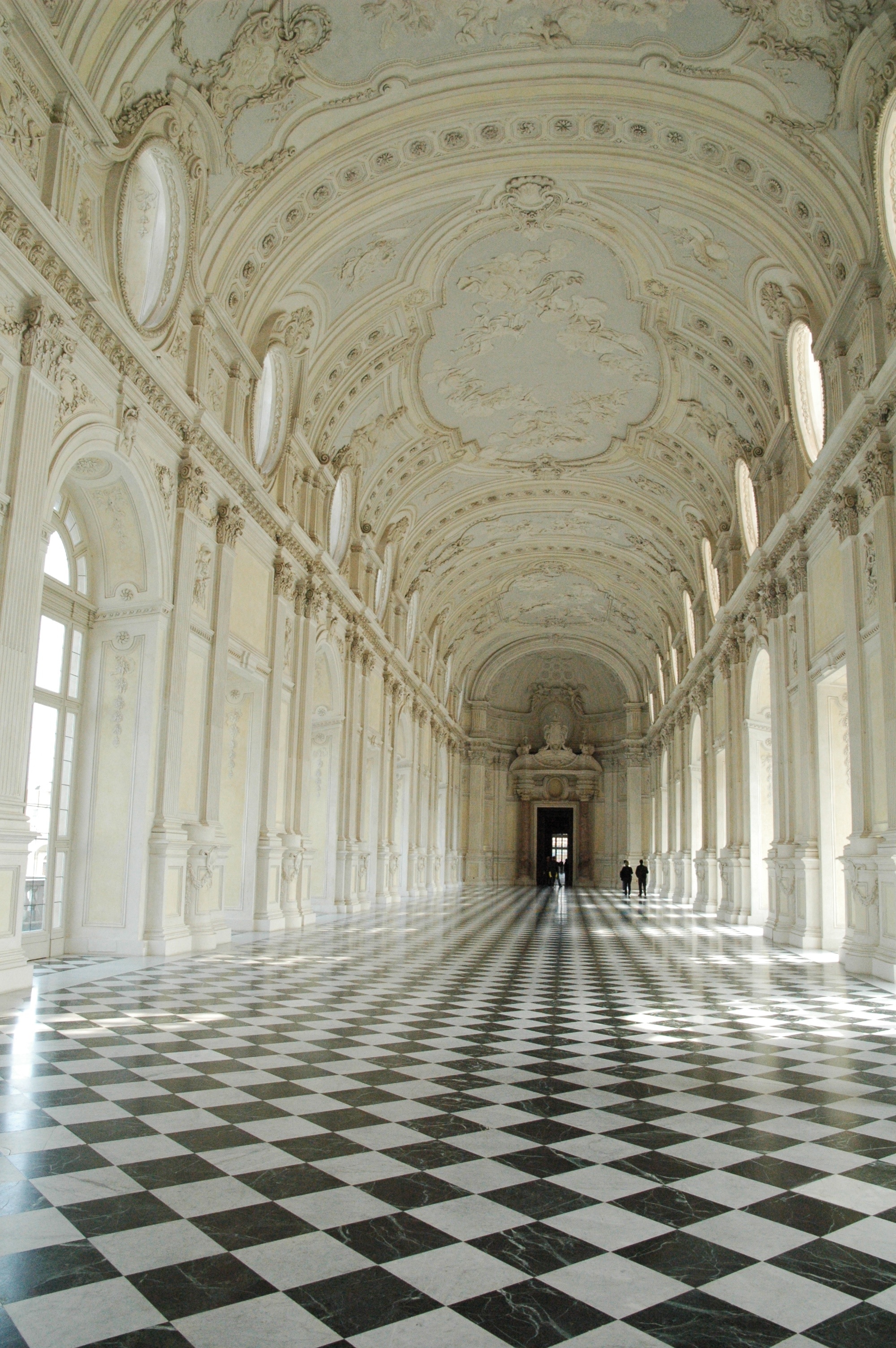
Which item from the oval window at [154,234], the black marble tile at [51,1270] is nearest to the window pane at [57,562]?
the oval window at [154,234]

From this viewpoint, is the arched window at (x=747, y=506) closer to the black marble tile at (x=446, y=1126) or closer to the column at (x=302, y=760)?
the column at (x=302, y=760)

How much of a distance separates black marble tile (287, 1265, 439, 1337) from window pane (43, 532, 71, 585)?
32.0 ft

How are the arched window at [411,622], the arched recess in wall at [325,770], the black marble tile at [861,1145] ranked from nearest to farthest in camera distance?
the black marble tile at [861,1145] < the arched recess in wall at [325,770] < the arched window at [411,622]

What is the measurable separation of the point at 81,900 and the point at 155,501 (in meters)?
4.91

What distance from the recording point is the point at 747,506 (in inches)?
833

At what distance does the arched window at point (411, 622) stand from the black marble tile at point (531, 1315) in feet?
92.1

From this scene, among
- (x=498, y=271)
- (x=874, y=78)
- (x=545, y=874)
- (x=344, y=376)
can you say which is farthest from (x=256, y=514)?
(x=545, y=874)

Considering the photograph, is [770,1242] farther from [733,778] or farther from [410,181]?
[733,778]

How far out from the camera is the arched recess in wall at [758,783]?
20781 millimetres

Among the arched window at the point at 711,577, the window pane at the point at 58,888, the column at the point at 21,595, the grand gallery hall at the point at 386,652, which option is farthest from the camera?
the arched window at the point at 711,577

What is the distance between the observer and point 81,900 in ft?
37.8

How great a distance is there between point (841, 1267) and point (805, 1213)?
1.64 ft

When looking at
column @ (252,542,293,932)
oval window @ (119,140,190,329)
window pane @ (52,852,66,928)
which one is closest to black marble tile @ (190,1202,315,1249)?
window pane @ (52,852,66,928)

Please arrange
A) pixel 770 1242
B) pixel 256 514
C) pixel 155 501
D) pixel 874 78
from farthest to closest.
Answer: pixel 256 514
pixel 155 501
pixel 874 78
pixel 770 1242
